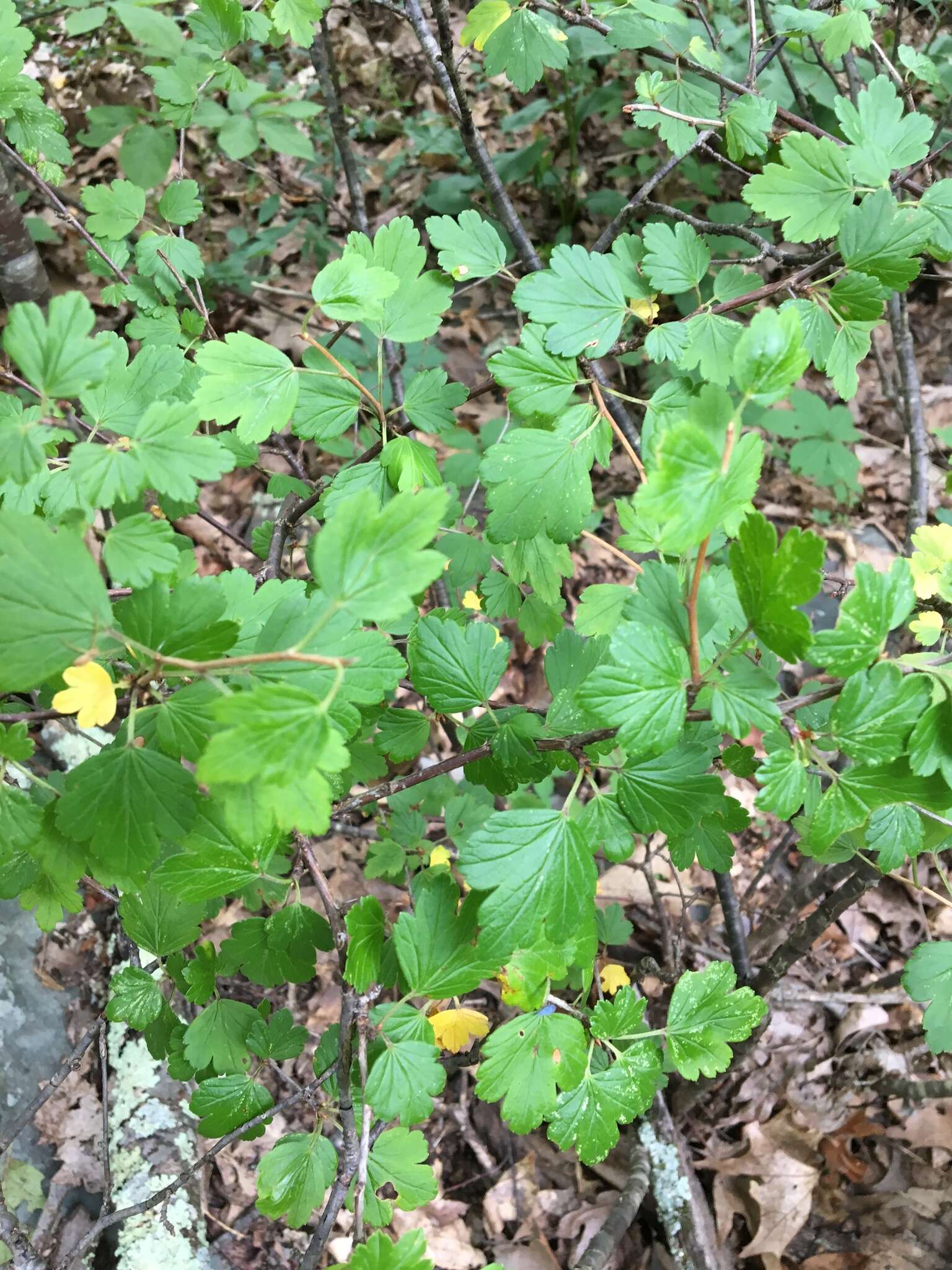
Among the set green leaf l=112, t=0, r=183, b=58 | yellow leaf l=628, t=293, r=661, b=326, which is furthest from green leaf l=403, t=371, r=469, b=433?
green leaf l=112, t=0, r=183, b=58

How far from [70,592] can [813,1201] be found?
7.68ft

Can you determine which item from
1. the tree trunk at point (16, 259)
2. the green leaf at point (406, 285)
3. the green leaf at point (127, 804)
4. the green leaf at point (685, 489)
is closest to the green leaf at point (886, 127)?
the green leaf at point (406, 285)

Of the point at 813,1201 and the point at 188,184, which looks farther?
the point at 813,1201

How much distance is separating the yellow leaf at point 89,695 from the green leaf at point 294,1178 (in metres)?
A: 0.80

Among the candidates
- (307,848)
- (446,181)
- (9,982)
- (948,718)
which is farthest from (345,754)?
(446,181)

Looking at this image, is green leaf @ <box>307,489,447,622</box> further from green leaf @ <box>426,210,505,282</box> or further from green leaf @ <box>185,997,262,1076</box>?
green leaf @ <box>185,997,262,1076</box>

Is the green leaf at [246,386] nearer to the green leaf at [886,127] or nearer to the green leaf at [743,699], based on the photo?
the green leaf at [743,699]

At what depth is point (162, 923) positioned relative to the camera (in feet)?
4.28

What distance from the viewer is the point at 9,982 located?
1865 mm

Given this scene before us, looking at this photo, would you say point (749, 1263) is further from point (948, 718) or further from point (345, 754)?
point (345, 754)

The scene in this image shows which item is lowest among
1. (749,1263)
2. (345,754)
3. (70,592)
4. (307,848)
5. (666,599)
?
(749,1263)

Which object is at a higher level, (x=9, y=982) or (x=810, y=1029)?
(x=9, y=982)

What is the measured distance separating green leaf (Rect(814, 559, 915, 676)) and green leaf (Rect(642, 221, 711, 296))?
702 millimetres

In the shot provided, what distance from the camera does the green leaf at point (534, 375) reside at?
1152 mm
